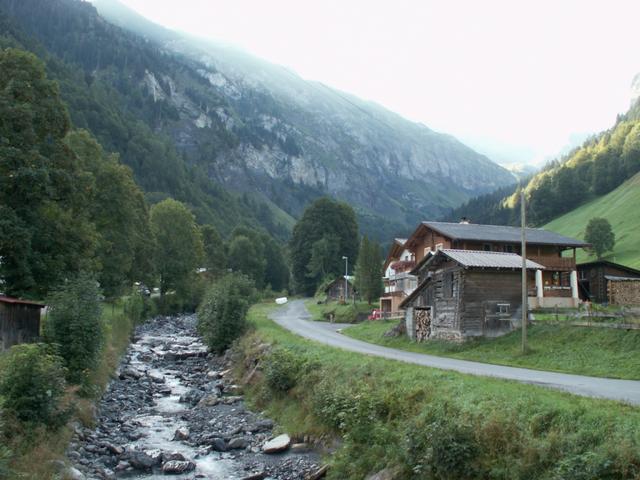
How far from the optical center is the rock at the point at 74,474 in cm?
1605

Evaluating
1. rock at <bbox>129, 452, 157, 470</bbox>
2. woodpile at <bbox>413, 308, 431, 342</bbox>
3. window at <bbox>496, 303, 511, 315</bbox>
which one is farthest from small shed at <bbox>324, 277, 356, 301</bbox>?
rock at <bbox>129, 452, 157, 470</bbox>

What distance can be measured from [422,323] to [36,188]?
2758 centimetres

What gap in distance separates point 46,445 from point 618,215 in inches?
5047

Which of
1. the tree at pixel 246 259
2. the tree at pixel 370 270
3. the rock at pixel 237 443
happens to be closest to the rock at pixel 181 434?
the rock at pixel 237 443

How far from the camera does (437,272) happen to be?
4044cm

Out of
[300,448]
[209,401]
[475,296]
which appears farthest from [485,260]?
[300,448]

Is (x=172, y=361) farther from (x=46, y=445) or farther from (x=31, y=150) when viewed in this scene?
(x=46, y=445)

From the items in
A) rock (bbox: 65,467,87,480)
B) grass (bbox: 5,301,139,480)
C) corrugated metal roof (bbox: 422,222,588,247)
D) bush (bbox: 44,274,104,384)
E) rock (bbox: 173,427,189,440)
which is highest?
corrugated metal roof (bbox: 422,222,588,247)

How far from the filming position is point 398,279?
7056 centimetres

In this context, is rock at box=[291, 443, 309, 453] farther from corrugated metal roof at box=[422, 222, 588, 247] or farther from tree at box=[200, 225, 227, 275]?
tree at box=[200, 225, 227, 275]

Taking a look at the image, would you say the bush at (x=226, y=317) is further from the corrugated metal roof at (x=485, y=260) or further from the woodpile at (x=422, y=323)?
the corrugated metal roof at (x=485, y=260)

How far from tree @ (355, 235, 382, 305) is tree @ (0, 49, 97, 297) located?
44787 mm

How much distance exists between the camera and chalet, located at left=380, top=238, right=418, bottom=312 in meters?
67.7

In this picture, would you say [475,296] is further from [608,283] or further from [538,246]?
[608,283]
